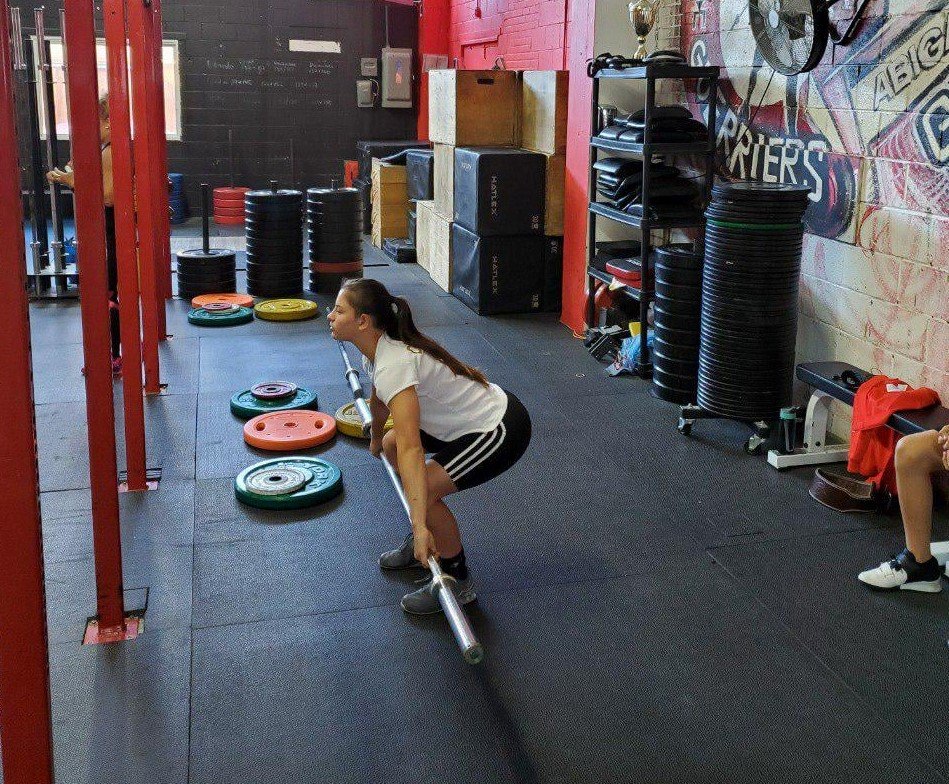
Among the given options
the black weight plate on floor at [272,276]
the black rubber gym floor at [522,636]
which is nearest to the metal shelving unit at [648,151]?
the black rubber gym floor at [522,636]

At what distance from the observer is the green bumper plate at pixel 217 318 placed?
6.17 metres

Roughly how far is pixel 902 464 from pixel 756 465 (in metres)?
1.04

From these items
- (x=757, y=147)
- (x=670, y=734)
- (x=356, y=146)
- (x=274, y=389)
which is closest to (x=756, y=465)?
(x=757, y=147)

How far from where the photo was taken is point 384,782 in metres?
2.12

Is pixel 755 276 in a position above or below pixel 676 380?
above

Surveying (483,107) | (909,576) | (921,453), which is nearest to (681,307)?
(921,453)

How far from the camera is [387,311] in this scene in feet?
8.45

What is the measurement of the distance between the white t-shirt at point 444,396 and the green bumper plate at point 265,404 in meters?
1.89

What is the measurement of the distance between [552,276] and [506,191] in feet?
2.18

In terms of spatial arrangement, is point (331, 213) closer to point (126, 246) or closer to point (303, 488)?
point (126, 246)

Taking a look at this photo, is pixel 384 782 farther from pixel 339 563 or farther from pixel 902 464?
pixel 902 464

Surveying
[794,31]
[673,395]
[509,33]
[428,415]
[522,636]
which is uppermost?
[509,33]

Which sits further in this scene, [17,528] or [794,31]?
[794,31]

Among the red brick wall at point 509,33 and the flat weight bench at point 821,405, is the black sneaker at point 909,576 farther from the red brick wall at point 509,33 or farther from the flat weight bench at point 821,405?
the red brick wall at point 509,33
